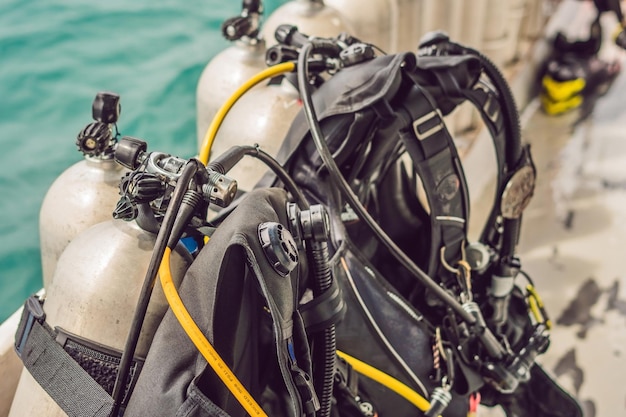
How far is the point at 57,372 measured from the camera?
0.70 m

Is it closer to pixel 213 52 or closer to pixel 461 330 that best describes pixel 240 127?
pixel 461 330

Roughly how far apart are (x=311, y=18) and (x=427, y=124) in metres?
0.50

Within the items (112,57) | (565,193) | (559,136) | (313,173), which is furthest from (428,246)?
(559,136)

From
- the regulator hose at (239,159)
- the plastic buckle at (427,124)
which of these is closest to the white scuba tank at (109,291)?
the regulator hose at (239,159)

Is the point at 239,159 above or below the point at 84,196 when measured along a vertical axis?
above

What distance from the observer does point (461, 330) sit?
1050 millimetres

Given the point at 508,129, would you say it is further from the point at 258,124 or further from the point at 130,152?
the point at 130,152

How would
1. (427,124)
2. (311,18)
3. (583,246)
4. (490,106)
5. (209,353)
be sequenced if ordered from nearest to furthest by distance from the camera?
(209,353), (427,124), (490,106), (311,18), (583,246)

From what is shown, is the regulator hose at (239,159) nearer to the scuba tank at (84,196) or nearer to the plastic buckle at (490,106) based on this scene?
the scuba tank at (84,196)

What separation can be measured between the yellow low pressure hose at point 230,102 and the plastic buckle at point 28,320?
0.26 meters

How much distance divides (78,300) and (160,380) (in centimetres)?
18

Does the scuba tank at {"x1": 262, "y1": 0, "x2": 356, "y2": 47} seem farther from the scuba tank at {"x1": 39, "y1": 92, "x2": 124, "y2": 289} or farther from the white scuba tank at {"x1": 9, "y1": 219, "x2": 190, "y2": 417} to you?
the white scuba tank at {"x1": 9, "y1": 219, "x2": 190, "y2": 417}

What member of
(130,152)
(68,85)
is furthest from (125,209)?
(68,85)

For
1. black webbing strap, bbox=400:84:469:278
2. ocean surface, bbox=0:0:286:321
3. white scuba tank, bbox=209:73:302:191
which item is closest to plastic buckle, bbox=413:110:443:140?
black webbing strap, bbox=400:84:469:278
